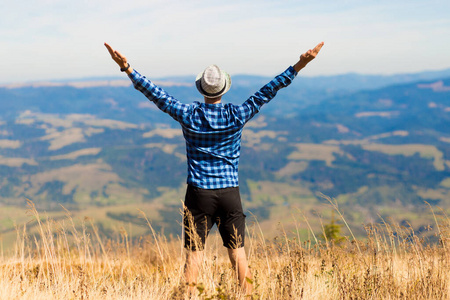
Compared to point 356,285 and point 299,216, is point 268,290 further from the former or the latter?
point 299,216

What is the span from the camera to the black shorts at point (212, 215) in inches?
131

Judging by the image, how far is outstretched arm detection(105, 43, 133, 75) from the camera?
3295mm

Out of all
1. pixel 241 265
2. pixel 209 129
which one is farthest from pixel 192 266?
pixel 209 129

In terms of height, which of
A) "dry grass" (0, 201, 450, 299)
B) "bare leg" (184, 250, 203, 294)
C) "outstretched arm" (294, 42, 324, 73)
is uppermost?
"outstretched arm" (294, 42, 324, 73)

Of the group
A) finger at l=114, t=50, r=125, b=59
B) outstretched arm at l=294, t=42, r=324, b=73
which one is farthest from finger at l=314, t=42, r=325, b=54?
finger at l=114, t=50, r=125, b=59

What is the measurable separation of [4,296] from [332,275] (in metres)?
3.00

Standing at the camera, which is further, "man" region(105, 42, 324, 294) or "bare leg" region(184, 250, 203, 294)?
"bare leg" region(184, 250, 203, 294)

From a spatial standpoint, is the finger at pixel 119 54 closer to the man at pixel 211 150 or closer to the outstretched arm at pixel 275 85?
the man at pixel 211 150

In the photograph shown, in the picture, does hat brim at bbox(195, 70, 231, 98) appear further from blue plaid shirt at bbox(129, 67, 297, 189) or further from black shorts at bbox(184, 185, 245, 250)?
black shorts at bbox(184, 185, 245, 250)

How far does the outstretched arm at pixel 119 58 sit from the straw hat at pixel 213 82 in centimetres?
62

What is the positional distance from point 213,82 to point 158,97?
491mm

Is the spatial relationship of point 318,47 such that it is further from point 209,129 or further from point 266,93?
point 209,129

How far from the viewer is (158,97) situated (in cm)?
340

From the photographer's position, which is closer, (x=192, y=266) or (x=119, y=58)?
(x=119, y=58)
